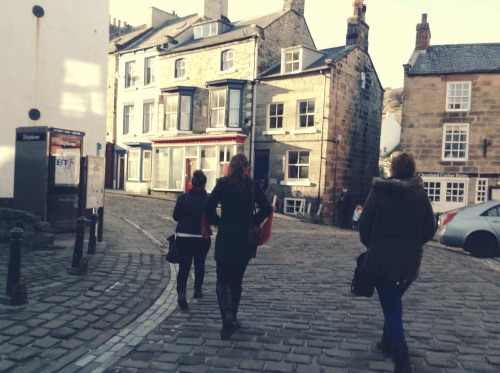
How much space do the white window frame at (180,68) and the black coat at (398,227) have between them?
24181mm

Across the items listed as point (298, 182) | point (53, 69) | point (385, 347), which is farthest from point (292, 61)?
point (385, 347)

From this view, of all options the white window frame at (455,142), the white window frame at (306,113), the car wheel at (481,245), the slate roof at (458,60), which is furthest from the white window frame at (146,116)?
the car wheel at (481,245)

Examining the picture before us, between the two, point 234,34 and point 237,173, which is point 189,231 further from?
point 234,34


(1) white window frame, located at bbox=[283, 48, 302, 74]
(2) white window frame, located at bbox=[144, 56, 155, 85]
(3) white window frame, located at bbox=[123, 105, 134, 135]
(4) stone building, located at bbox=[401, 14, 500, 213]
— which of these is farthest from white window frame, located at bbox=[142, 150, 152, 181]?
(4) stone building, located at bbox=[401, 14, 500, 213]

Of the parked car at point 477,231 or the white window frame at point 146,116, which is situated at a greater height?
the white window frame at point 146,116

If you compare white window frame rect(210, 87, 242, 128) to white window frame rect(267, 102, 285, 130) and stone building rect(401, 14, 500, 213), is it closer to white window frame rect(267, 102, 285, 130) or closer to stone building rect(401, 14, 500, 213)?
white window frame rect(267, 102, 285, 130)

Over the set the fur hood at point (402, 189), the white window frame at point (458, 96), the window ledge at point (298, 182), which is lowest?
the window ledge at point (298, 182)

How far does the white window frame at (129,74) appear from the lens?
95.7 feet

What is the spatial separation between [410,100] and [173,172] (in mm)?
14247

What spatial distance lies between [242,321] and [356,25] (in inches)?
864

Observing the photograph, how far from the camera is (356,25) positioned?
2331 cm

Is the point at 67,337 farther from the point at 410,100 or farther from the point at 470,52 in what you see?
the point at 470,52

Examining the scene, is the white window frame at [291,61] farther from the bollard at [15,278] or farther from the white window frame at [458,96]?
the bollard at [15,278]

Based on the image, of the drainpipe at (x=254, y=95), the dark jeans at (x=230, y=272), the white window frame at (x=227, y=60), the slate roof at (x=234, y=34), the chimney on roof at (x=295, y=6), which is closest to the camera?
the dark jeans at (x=230, y=272)
